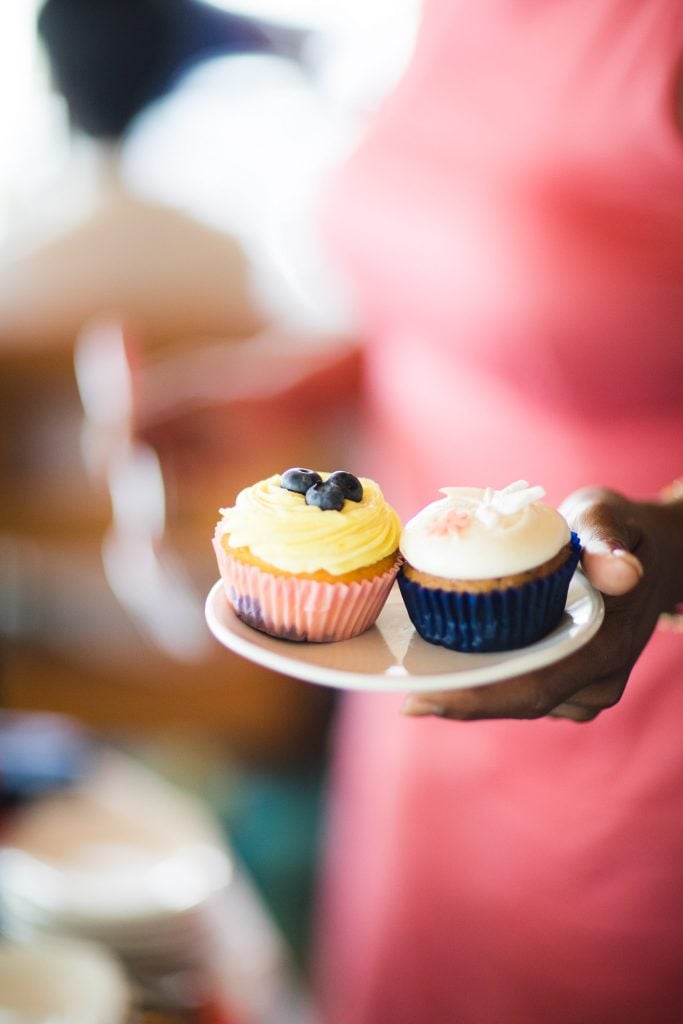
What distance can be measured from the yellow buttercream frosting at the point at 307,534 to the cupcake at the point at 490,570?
4 cm

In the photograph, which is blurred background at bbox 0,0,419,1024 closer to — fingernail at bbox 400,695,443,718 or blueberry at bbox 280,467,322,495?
blueberry at bbox 280,467,322,495

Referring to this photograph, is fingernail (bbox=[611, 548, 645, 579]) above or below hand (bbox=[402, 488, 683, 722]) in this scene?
above

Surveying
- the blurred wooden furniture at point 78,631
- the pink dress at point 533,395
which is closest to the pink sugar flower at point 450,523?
the pink dress at point 533,395

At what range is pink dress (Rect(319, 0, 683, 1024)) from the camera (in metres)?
1.11

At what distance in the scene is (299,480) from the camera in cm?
89

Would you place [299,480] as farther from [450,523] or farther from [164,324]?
[164,324]

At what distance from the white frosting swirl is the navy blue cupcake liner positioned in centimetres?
2

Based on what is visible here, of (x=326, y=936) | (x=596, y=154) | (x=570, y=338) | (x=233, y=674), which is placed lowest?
(x=233, y=674)

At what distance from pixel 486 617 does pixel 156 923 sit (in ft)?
2.77

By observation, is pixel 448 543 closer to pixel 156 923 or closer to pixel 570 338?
pixel 570 338

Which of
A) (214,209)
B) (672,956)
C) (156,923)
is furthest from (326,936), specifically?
(214,209)

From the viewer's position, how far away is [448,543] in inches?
34.3

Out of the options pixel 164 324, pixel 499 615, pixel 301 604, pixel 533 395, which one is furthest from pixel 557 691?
pixel 164 324

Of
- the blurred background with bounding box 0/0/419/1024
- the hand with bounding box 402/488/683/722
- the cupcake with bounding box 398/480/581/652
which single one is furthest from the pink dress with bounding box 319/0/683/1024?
the blurred background with bounding box 0/0/419/1024
